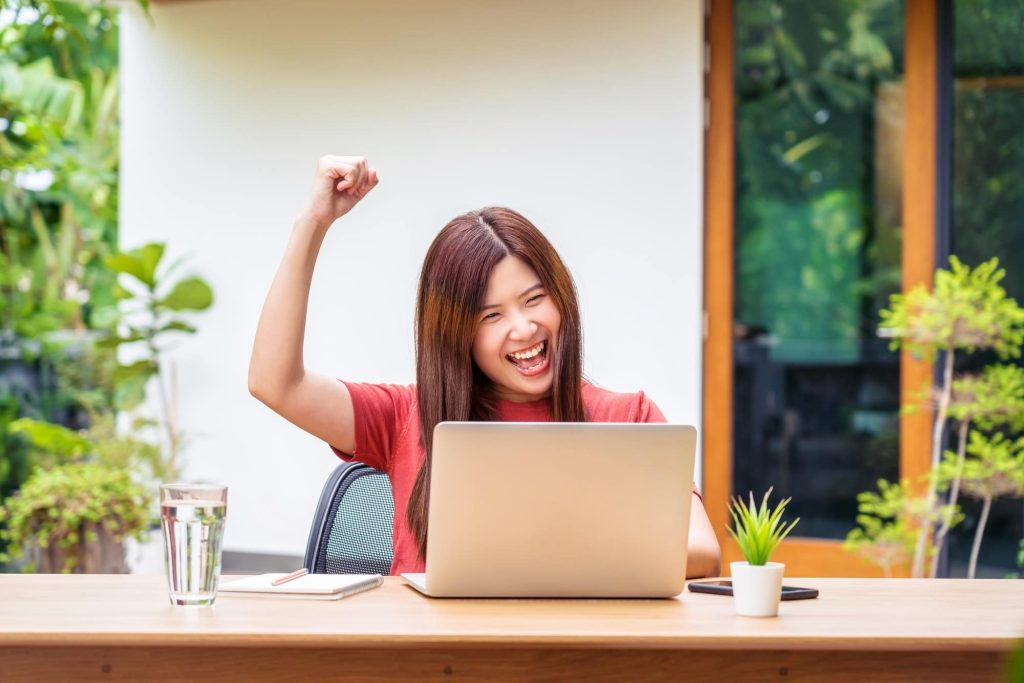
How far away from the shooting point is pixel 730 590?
1667 millimetres

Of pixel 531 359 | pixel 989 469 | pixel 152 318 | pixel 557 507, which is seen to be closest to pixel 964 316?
pixel 989 469

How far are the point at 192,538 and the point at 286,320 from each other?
51 centimetres

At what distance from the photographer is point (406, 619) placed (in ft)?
4.70

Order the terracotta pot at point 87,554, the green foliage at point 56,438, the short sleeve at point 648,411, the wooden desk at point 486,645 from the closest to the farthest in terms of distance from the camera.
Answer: the wooden desk at point 486,645, the short sleeve at point 648,411, the terracotta pot at point 87,554, the green foliage at point 56,438

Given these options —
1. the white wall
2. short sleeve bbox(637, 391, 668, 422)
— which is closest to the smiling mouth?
short sleeve bbox(637, 391, 668, 422)

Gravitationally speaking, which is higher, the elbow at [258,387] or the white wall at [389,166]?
the white wall at [389,166]

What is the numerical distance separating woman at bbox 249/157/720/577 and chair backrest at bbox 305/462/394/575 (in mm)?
34

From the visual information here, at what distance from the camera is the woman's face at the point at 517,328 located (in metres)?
2.06

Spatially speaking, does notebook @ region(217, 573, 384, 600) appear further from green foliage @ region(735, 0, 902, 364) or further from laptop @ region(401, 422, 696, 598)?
green foliage @ region(735, 0, 902, 364)

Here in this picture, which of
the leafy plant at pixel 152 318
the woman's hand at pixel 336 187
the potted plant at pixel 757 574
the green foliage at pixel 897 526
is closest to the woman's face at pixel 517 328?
the woman's hand at pixel 336 187

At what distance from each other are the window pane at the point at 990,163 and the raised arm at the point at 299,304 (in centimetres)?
320

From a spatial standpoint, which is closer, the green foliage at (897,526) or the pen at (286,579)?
the pen at (286,579)

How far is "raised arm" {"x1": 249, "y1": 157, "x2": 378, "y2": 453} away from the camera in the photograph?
1857mm

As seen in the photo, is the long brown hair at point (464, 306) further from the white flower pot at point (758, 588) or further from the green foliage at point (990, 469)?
the green foliage at point (990, 469)
